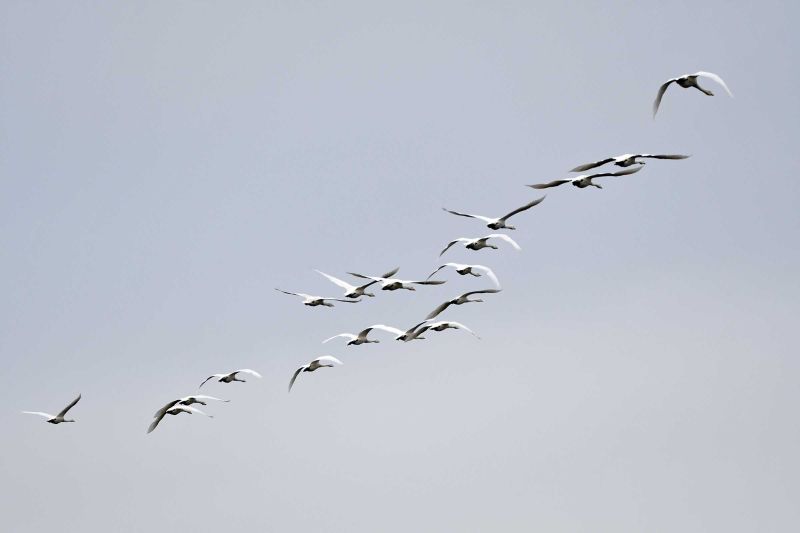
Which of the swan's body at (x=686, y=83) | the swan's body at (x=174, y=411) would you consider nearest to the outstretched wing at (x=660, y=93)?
the swan's body at (x=686, y=83)

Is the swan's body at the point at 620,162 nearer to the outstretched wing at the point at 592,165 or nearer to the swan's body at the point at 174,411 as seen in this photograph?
the outstretched wing at the point at 592,165

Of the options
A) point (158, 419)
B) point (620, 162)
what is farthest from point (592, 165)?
point (158, 419)

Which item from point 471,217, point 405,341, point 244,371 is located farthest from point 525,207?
point 244,371

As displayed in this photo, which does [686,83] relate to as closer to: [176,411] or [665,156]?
[665,156]

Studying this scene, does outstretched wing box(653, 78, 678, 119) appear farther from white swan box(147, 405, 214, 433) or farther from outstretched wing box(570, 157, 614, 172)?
white swan box(147, 405, 214, 433)

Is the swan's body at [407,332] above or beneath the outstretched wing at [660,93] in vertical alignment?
beneath

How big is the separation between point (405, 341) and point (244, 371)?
36.0ft

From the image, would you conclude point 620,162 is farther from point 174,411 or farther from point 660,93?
point 174,411

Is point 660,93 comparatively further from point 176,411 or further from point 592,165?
point 176,411

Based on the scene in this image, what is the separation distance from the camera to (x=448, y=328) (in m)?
135

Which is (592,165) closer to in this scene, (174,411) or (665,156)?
(665,156)

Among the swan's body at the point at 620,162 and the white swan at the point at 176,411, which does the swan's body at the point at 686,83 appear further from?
the white swan at the point at 176,411

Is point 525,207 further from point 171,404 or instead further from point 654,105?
point 171,404

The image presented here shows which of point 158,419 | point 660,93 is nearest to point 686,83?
point 660,93
